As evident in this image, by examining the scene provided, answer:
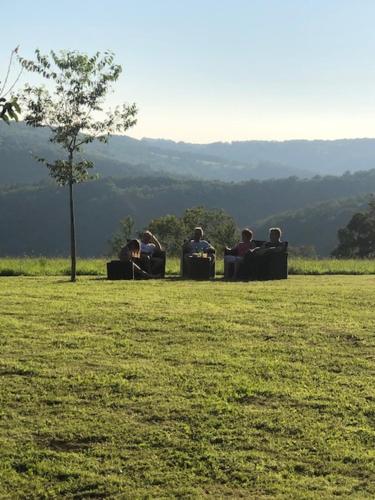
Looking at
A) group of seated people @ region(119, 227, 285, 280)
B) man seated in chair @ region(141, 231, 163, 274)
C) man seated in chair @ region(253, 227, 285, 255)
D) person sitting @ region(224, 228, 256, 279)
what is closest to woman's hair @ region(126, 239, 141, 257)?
group of seated people @ region(119, 227, 285, 280)

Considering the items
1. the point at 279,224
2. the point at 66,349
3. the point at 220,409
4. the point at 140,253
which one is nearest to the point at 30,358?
the point at 66,349

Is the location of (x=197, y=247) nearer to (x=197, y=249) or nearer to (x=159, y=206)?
(x=197, y=249)

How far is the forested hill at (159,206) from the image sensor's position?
355ft

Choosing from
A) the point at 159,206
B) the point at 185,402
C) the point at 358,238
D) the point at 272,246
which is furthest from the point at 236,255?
the point at 159,206

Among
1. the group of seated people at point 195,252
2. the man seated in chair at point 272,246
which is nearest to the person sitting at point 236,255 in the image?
the group of seated people at point 195,252

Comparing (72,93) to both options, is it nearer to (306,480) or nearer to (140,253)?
(140,253)

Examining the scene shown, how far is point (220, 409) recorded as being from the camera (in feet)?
13.5

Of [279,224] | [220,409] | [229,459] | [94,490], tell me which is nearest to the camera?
[94,490]

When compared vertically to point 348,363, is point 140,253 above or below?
above

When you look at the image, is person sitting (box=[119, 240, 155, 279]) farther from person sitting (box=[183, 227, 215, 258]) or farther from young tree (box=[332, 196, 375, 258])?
young tree (box=[332, 196, 375, 258])

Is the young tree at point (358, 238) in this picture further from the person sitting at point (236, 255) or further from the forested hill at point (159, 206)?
the forested hill at point (159, 206)

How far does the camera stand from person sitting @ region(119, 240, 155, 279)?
449 inches

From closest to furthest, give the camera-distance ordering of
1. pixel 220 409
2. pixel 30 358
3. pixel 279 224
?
pixel 220 409
pixel 30 358
pixel 279 224

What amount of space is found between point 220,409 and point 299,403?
0.54m
